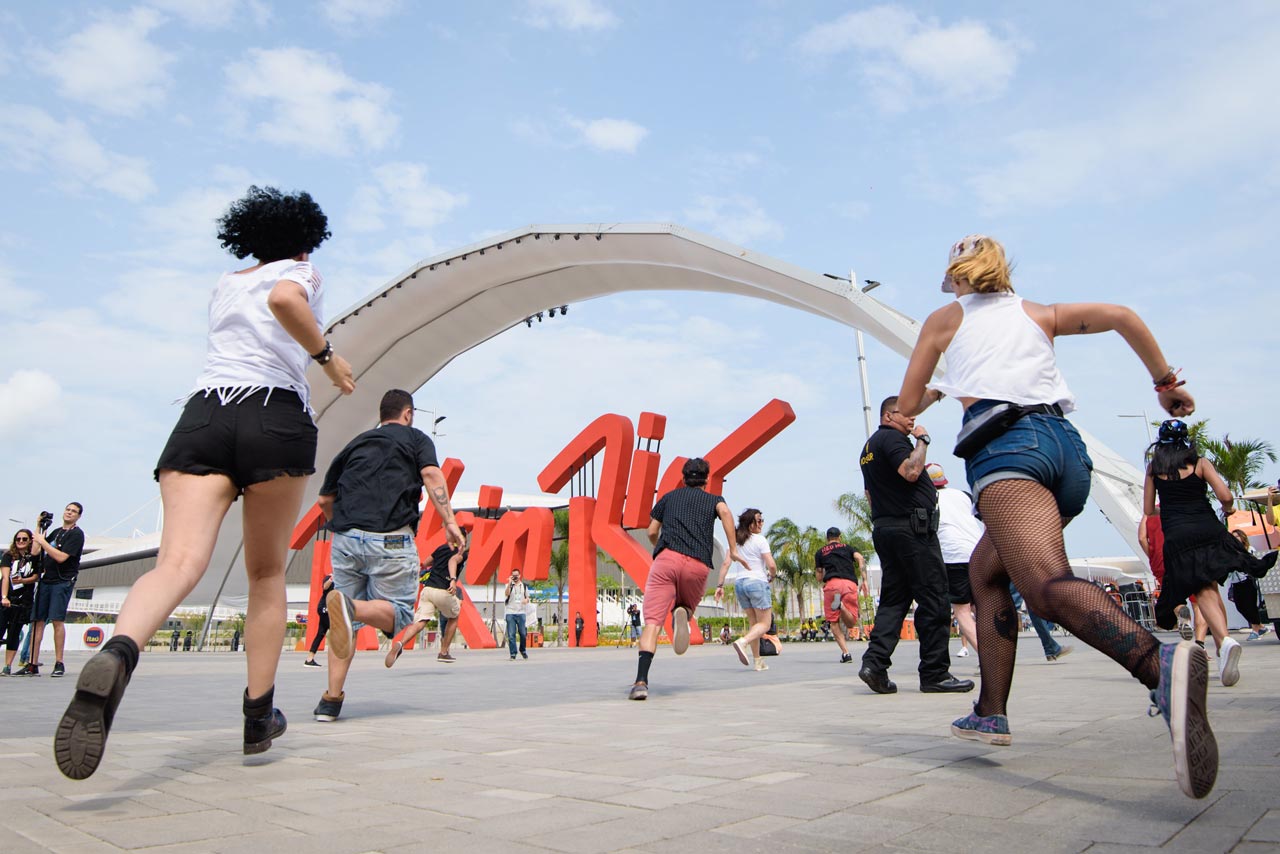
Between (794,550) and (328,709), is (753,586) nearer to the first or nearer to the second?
(328,709)

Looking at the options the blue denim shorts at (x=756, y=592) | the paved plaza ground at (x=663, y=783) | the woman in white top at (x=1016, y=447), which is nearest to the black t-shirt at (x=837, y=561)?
the blue denim shorts at (x=756, y=592)

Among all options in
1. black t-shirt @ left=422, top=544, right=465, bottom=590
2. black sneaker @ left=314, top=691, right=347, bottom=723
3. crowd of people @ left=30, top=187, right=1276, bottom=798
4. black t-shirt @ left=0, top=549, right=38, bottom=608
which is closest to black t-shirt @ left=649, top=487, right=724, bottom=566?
crowd of people @ left=30, top=187, right=1276, bottom=798

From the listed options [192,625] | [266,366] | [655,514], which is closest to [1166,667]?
[266,366]

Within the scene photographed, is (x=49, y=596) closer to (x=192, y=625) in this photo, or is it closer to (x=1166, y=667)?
(x=1166, y=667)

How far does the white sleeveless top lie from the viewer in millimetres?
2635

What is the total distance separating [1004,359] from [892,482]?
310cm

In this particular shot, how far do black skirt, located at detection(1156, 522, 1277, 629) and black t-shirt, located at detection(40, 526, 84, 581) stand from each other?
9467 mm

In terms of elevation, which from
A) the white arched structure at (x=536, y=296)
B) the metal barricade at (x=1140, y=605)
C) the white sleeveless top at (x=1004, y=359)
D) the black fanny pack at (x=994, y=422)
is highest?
the white arched structure at (x=536, y=296)

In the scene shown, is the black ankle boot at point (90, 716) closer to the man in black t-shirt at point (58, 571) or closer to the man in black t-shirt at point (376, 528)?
the man in black t-shirt at point (376, 528)

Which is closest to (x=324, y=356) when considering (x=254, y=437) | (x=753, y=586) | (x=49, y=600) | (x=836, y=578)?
(x=254, y=437)

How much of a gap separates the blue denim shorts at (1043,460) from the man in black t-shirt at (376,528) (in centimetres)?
261

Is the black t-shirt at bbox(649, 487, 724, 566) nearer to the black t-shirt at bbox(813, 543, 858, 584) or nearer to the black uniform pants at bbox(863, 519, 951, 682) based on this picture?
the black uniform pants at bbox(863, 519, 951, 682)

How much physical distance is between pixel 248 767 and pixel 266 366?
4.39 feet

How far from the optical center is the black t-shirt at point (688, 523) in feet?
20.2
